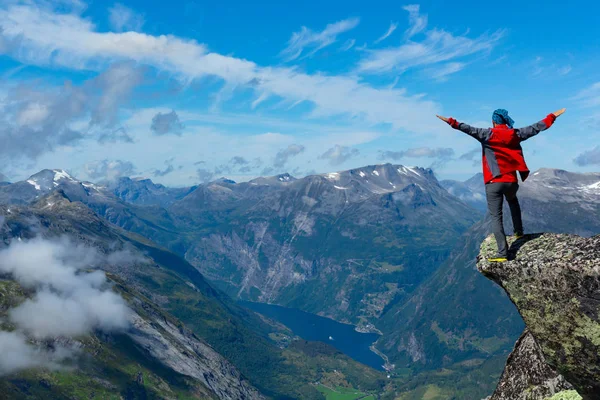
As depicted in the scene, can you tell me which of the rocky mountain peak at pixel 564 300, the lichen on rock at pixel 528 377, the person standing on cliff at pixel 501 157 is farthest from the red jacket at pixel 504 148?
the lichen on rock at pixel 528 377

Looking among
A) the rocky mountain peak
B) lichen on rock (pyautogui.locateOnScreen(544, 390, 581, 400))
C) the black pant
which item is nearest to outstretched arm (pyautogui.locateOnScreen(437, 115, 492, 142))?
the black pant

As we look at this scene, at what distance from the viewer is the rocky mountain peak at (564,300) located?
15.7 metres

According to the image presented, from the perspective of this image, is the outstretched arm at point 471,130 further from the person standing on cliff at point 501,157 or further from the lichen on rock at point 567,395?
the lichen on rock at point 567,395

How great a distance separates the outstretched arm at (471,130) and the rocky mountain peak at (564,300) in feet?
17.3

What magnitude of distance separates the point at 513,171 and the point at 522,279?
4.89 metres

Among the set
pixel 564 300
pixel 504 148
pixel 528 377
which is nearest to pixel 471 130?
pixel 504 148

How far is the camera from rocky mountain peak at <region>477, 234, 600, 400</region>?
51.4 ft

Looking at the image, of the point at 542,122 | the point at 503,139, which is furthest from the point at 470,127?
the point at 542,122

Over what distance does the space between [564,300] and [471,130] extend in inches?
319

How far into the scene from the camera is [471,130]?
66.8 ft

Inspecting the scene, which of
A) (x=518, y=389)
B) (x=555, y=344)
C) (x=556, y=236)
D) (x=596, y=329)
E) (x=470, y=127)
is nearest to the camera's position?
(x=596, y=329)

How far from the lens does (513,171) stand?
19859 millimetres

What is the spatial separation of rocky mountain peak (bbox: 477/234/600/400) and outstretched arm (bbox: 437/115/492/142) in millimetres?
5273

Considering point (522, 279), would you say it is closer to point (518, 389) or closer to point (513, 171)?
point (513, 171)
